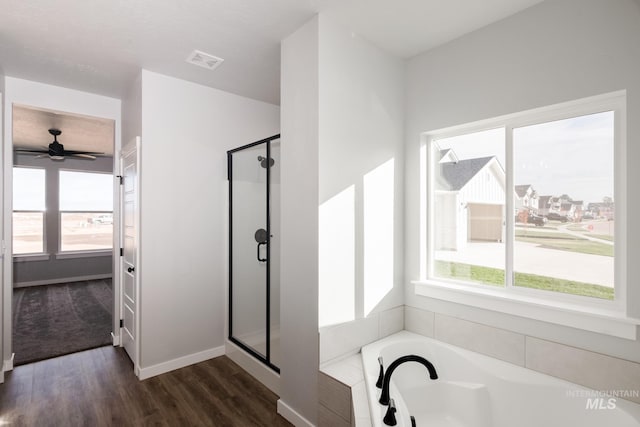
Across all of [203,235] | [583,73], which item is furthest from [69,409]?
[583,73]

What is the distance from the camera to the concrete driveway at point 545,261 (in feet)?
6.00

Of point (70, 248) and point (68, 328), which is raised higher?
point (70, 248)

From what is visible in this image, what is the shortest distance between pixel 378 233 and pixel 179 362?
7.20ft

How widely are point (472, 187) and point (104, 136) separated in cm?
562

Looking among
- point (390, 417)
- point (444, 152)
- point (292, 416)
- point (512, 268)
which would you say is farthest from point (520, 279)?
point (292, 416)

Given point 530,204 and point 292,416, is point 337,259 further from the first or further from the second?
point 530,204

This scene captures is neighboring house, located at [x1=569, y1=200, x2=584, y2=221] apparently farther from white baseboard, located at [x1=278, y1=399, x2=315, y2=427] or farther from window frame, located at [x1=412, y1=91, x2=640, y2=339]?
white baseboard, located at [x1=278, y1=399, x2=315, y2=427]

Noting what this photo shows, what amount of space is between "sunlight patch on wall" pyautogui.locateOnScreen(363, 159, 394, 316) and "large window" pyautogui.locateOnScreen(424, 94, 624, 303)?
1.15ft

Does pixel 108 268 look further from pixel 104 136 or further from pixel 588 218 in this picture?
pixel 588 218

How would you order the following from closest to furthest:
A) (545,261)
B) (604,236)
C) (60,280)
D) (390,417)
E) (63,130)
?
(390,417) → (604,236) → (545,261) → (63,130) → (60,280)

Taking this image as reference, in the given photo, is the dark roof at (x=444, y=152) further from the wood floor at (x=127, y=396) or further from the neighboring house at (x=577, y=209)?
the wood floor at (x=127, y=396)

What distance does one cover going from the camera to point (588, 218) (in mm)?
1873

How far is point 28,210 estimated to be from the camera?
250 inches

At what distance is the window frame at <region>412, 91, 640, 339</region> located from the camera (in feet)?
5.64
